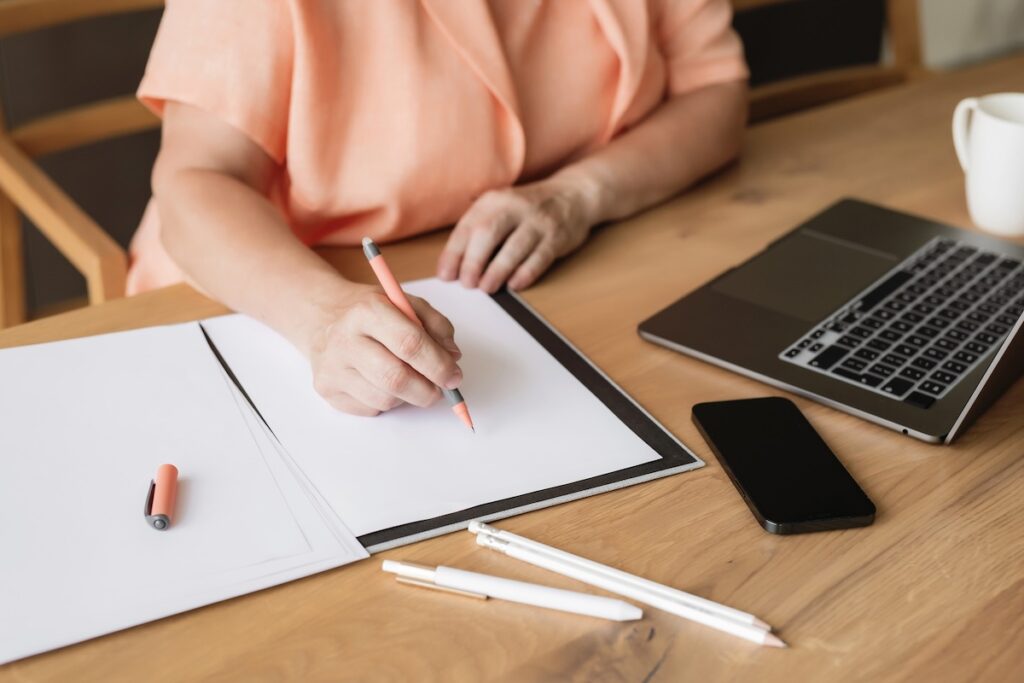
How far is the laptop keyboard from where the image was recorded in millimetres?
732

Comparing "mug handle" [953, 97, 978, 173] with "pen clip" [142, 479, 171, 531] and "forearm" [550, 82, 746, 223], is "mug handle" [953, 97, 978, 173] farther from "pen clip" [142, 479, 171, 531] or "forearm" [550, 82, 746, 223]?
"pen clip" [142, 479, 171, 531]

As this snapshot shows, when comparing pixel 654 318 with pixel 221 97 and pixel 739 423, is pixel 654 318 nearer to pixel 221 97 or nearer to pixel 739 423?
pixel 739 423

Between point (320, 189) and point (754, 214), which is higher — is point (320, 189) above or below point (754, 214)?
above

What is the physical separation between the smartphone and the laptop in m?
0.05

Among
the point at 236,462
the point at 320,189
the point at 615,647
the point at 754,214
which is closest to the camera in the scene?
the point at 615,647

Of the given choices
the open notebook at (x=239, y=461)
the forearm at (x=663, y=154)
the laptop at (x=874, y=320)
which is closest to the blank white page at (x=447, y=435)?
the open notebook at (x=239, y=461)

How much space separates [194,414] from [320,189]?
288mm

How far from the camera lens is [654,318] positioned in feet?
2.67

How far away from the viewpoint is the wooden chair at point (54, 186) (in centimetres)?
103

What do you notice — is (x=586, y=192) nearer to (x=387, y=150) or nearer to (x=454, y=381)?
(x=387, y=150)

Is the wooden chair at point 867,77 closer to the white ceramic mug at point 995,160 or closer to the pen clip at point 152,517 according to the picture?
the white ceramic mug at point 995,160

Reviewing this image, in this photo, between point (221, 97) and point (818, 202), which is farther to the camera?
point (818, 202)

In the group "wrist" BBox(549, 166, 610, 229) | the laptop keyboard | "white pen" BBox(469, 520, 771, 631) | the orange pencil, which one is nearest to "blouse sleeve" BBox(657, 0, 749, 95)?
"wrist" BBox(549, 166, 610, 229)

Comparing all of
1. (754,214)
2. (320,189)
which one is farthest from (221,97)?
(754,214)
